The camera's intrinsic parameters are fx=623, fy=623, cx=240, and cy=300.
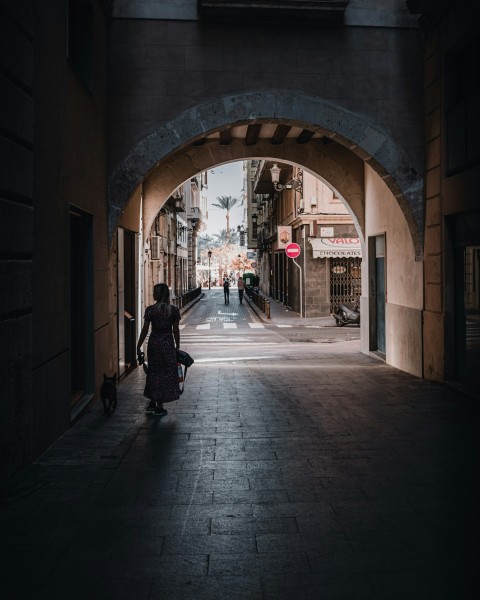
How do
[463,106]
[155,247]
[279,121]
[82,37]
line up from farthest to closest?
[155,247] < [279,121] < [463,106] < [82,37]

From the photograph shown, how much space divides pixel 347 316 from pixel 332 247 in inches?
175

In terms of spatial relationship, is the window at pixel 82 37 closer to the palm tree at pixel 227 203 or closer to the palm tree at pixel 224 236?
the palm tree at pixel 227 203

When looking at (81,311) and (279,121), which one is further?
(279,121)

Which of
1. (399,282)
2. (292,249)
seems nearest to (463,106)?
(399,282)

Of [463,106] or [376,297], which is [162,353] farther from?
[376,297]

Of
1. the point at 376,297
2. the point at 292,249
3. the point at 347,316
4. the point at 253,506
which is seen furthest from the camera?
the point at 292,249

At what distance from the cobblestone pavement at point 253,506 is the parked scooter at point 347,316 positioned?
14376 mm

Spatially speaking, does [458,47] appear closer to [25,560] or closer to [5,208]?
[5,208]

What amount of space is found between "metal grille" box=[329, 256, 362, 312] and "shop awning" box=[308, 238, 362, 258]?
80cm

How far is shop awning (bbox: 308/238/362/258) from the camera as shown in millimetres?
26344

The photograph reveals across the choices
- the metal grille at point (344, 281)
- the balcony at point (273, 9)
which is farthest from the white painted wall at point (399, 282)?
the metal grille at point (344, 281)

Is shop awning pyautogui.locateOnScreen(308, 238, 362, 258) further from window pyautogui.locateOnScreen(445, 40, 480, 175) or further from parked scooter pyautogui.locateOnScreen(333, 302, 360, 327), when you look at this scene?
window pyautogui.locateOnScreen(445, 40, 480, 175)

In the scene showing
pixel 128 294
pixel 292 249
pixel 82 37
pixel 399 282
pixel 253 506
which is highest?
pixel 82 37

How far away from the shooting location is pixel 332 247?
86.6 feet
